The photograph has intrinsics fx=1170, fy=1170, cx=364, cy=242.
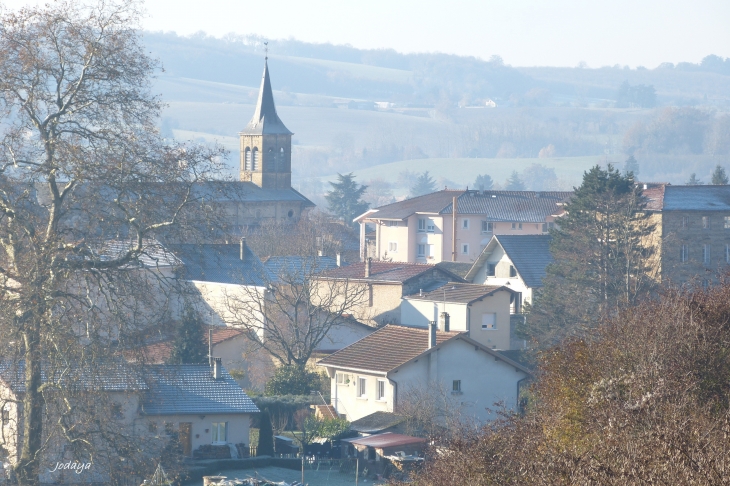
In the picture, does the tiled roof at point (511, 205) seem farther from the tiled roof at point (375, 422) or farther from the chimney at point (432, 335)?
the tiled roof at point (375, 422)

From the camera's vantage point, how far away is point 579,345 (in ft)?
51.7

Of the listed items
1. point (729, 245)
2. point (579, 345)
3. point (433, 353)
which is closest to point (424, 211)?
point (729, 245)

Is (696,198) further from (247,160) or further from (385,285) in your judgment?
(247,160)

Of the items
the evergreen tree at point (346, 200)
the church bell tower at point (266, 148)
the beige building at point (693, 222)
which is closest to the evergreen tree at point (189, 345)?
the beige building at point (693, 222)

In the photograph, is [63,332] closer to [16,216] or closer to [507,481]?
[16,216]

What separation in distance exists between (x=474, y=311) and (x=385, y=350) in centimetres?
862

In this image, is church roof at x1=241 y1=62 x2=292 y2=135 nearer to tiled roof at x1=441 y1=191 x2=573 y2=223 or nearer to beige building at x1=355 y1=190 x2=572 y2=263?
beige building at x1=355 y1=190 x2=572 y2=263

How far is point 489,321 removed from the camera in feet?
138

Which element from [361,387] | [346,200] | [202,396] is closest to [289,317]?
[361,387]

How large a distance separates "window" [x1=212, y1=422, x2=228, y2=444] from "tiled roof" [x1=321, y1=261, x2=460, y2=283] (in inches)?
660

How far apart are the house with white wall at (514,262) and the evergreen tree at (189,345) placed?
2167 cm

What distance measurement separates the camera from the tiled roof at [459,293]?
41.8 meters

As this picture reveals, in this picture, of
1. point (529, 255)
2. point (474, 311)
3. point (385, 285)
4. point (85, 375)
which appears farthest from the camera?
point (529, 255)

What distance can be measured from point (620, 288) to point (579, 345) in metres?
23.9
